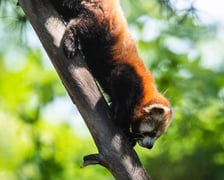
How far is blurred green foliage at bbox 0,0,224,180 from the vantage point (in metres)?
6.82

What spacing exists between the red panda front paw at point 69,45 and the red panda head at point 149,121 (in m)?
0.91

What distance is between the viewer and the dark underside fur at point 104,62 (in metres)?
5.01

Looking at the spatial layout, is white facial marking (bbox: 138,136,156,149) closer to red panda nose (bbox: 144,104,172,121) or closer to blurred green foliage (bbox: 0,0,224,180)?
red panda nose (bbox: 144,104,172,121)

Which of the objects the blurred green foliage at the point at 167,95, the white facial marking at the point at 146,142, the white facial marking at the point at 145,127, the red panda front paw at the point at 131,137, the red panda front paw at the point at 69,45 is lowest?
the blurred green foliage at the point at 167,95

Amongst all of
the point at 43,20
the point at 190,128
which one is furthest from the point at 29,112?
the point at 43,20

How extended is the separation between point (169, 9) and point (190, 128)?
1.92 m

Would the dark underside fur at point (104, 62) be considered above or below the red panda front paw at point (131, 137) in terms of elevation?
above

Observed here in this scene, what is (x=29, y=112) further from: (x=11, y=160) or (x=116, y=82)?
(x=116, y=82)

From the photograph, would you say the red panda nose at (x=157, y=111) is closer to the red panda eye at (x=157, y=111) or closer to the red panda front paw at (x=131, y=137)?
the red panda eye at (x=157, y=111)

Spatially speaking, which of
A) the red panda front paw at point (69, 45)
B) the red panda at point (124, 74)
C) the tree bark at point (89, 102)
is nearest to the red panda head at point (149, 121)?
the red panda at point (124, 74)

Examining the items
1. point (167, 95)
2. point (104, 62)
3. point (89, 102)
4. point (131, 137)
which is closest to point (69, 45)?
point (89, 102)

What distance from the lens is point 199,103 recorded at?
6.81m

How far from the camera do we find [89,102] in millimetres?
4570

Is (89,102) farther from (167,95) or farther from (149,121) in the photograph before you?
(167,95)
